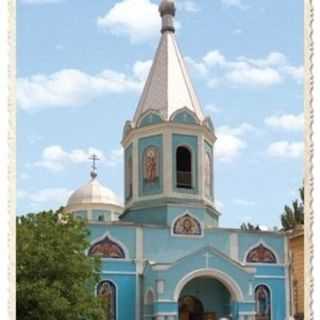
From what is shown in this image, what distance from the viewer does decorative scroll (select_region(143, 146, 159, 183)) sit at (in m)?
26.4

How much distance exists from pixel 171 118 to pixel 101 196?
874cm

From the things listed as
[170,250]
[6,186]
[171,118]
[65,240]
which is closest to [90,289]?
[65,240]

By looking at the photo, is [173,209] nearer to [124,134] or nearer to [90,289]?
[124,134]

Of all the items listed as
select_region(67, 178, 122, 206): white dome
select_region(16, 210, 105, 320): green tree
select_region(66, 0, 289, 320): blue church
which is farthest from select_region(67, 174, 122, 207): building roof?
select_region(16, 210, 105, 320): green tree

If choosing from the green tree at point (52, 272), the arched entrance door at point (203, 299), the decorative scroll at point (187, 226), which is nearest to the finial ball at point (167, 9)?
the decorative scroll at point (187, 226)

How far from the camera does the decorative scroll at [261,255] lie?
1056 inches

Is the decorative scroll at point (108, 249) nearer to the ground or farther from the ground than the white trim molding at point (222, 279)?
farther from the ground

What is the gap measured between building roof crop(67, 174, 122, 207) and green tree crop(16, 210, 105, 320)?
1576 cm

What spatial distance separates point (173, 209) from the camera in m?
26.0

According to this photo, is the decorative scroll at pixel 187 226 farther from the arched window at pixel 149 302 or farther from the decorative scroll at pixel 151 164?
the arched window at pixel 149 302

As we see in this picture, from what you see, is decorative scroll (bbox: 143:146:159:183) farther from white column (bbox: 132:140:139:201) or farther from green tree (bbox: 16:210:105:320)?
green tree (bbox: 16:210:105:320)

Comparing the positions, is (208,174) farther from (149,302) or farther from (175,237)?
(149,302)

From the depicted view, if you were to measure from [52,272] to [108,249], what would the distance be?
832cm
